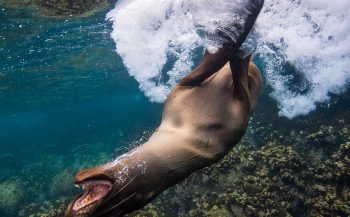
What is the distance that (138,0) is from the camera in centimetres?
1491

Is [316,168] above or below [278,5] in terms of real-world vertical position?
below

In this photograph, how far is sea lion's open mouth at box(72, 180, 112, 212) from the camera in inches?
80.5

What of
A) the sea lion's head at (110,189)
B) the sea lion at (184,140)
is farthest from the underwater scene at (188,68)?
the sea lion's head at (110,189)

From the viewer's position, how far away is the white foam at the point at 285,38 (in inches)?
649

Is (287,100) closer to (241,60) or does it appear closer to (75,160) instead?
(241,60)

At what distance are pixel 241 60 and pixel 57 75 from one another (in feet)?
92.2

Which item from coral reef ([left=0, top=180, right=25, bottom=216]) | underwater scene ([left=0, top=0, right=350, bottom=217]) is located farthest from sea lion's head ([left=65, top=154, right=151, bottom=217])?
coral reef ([left=0, top=180, right=25, bottom=216])

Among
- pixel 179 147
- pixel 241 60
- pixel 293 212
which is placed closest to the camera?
pixel 179 147

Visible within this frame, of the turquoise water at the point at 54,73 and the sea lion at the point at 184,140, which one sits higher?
the sea lion at the point at 184,140

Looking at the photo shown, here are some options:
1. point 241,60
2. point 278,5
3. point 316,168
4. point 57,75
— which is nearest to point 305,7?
point 278,5

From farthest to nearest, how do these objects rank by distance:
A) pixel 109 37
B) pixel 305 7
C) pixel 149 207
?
pixel 109 37, pixel 305 7, pixel 149 207

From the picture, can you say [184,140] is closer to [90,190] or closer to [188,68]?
[90,190]

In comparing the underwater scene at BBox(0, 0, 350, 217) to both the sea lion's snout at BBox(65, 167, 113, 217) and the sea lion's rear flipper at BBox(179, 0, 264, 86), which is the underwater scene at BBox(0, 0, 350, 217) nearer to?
the sea lion's rear flipper at BBox(179, 0, 264, 86)

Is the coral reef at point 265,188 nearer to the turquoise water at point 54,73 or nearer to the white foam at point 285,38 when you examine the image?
the white foam at point 285,38
